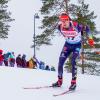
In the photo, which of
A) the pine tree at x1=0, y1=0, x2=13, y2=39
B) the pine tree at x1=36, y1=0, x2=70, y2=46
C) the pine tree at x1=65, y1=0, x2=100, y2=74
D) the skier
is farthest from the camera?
the pine tree at x1=0, y1=0, x2=13, y2=39

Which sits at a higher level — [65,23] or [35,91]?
[65,23]

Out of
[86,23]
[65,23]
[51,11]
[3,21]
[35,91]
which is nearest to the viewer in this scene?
[35,91]

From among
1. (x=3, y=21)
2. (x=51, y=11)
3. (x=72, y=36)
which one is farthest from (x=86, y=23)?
(x=72, y=36)

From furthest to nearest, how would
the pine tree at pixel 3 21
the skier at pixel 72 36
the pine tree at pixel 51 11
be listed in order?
Answer: the pine tree at pixel 3 21 → the pine tree at pixel 51 11 → the skier at pixel 72 36

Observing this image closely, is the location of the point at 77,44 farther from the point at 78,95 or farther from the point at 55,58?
the point at 55,58

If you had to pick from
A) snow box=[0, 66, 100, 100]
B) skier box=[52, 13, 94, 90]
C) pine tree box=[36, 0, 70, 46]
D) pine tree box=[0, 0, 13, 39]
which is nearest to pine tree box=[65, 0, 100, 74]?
pine tree box=[36, 0, 70, 46]

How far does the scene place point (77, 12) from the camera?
39562 millimetres

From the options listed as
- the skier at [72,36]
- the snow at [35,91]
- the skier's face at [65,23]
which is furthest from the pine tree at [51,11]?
the skier's face at [65,23]

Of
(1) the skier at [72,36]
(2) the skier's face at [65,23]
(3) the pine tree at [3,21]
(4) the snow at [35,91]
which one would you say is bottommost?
(4) the snow at [35,91]

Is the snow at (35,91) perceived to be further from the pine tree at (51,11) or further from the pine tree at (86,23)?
the pine tree at (51,11)

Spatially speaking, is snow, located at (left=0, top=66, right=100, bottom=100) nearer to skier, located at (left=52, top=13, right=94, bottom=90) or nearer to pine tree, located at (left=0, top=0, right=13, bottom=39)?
skier, located at (left=52, top=13, right=94, bottom=90)

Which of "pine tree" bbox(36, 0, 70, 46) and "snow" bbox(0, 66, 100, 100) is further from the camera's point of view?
"pine tree" bbox(36, 0, 70, 46)

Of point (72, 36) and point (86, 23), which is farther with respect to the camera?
point (86, 23)

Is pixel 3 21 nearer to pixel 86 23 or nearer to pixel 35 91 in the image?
pixel 86 23
